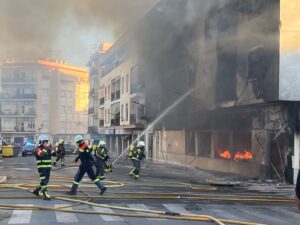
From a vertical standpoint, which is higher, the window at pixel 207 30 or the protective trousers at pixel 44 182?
the window at pixel 207 30

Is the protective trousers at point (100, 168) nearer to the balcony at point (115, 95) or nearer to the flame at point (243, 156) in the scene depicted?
the flame at point (243, 156)

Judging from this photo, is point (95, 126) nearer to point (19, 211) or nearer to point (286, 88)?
point (286, 88)

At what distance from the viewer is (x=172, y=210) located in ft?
30.1

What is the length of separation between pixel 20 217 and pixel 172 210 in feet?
9.75

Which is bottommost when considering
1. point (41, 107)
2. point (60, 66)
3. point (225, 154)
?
point (225, 154)

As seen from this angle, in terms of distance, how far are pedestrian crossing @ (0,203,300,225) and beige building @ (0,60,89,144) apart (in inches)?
2603

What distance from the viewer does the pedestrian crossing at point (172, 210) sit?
779cm

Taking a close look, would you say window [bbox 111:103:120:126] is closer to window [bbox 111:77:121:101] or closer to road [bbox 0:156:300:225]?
window [bbox 111:77:121:101]

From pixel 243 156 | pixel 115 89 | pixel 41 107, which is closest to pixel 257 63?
pixel 243 156

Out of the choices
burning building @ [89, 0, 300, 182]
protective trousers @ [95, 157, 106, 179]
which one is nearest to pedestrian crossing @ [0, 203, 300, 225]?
protective trousers @ [95, 157, 106, 179]

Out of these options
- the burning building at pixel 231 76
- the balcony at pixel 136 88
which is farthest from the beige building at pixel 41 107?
the burning building at pixel 231 76

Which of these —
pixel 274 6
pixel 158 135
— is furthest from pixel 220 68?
pixel 158 135

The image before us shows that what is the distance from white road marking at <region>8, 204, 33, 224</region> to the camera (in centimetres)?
764

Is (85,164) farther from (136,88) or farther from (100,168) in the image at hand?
(136,88)
